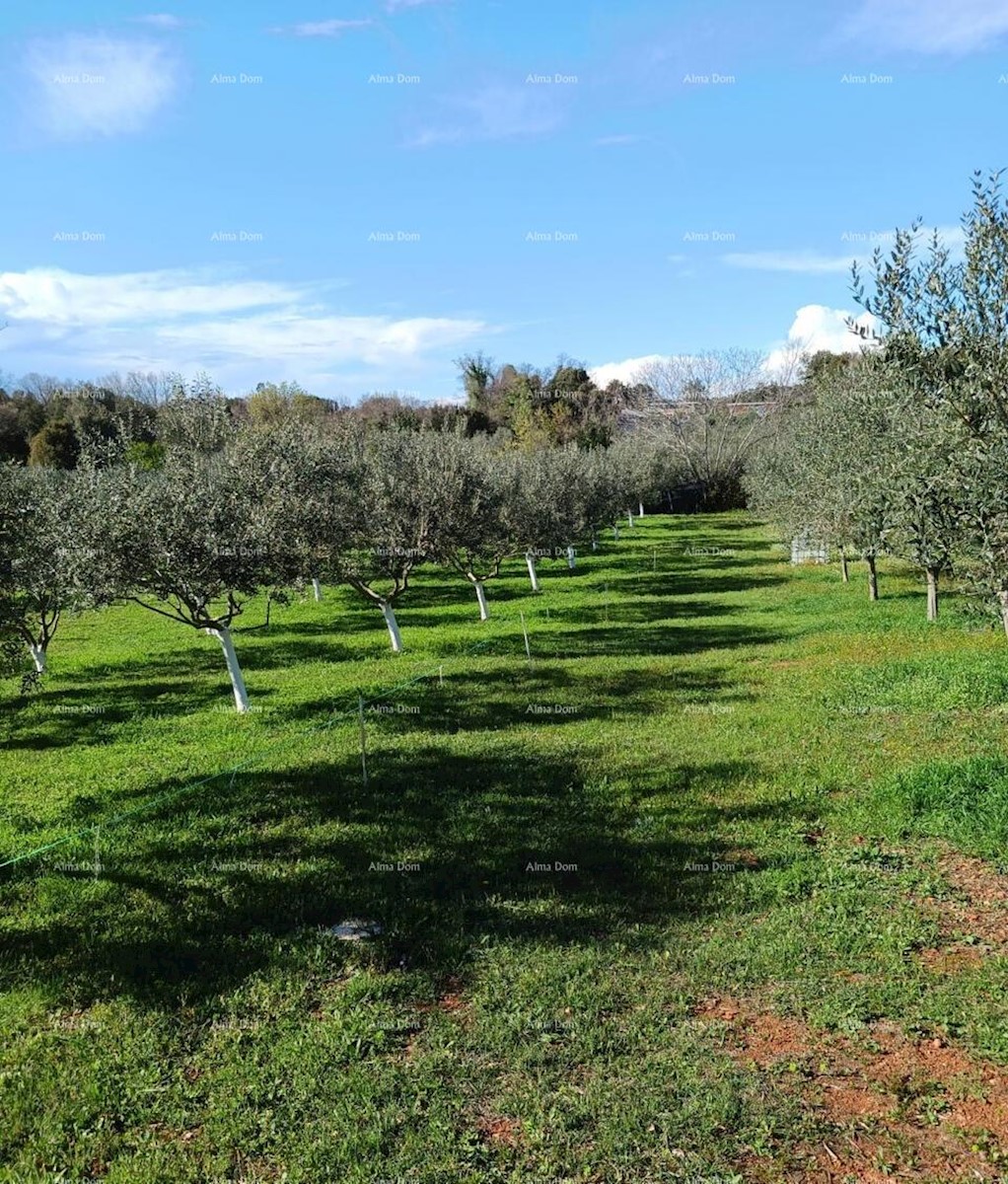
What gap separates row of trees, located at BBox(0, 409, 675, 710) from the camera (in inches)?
651

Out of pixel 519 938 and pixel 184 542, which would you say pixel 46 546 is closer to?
pixel 184 542

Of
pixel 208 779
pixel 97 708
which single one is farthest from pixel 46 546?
pixel 208 779

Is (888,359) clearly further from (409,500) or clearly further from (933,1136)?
(409,500)

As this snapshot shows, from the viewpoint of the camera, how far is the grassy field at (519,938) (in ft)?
18.4

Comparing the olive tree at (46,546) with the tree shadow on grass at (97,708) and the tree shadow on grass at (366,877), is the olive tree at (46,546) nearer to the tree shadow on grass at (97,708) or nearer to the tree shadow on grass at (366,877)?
the tree shadow on grass at (97,708)

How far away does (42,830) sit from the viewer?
436 inches

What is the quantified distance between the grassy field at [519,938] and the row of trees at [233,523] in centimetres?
304

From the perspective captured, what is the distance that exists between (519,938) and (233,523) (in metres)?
12.1

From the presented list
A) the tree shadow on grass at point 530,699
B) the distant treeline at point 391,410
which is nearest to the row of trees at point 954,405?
the tree shadow on grass at point 530,699

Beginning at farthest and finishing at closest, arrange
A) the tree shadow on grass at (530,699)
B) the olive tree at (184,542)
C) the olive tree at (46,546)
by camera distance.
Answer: the olive tree at (184,542), the tree shadow on grass at (530,699), the olive tree at (46,546)

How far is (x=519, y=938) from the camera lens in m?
8.06

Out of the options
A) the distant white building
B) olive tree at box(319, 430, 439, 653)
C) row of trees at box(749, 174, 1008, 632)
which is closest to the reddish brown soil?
row of trees at box(749, 174, 1008, 632)

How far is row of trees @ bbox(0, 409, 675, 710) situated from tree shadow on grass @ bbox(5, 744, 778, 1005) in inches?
167

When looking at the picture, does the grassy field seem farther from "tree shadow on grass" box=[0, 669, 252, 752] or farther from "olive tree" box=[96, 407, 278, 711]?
"olive tree" box=[96, 407, 278, 711]
